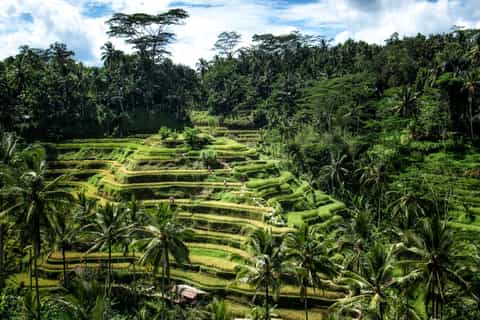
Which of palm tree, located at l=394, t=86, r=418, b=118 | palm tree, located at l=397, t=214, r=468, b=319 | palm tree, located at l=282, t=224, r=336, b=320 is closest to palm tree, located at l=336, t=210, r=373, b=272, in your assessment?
palm tree, located at l=282, t=224, r=336, b=320

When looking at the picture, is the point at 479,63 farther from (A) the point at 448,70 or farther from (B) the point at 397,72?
(B) the point at 397,72

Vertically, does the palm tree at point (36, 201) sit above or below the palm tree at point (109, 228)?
above

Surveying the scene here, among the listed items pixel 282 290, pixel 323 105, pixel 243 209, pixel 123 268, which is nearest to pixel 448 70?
pixel 323 105

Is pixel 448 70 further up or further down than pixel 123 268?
further up

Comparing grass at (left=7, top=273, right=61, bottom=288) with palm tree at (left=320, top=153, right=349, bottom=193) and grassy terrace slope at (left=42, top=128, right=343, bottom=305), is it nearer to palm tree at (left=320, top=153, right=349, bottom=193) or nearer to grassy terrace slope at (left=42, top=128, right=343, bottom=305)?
grassy terrace slope at (left=42, top=128, right=343, bottom=305)

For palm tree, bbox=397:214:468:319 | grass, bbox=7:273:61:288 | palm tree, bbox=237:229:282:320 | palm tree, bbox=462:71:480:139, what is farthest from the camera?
palm tree, bbox=462:71:480:139

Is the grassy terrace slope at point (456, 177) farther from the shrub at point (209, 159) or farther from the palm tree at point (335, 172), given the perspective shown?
the shrub at point (209, 159)

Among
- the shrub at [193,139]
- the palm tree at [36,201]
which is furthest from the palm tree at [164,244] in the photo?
the shrub at [193,139]
